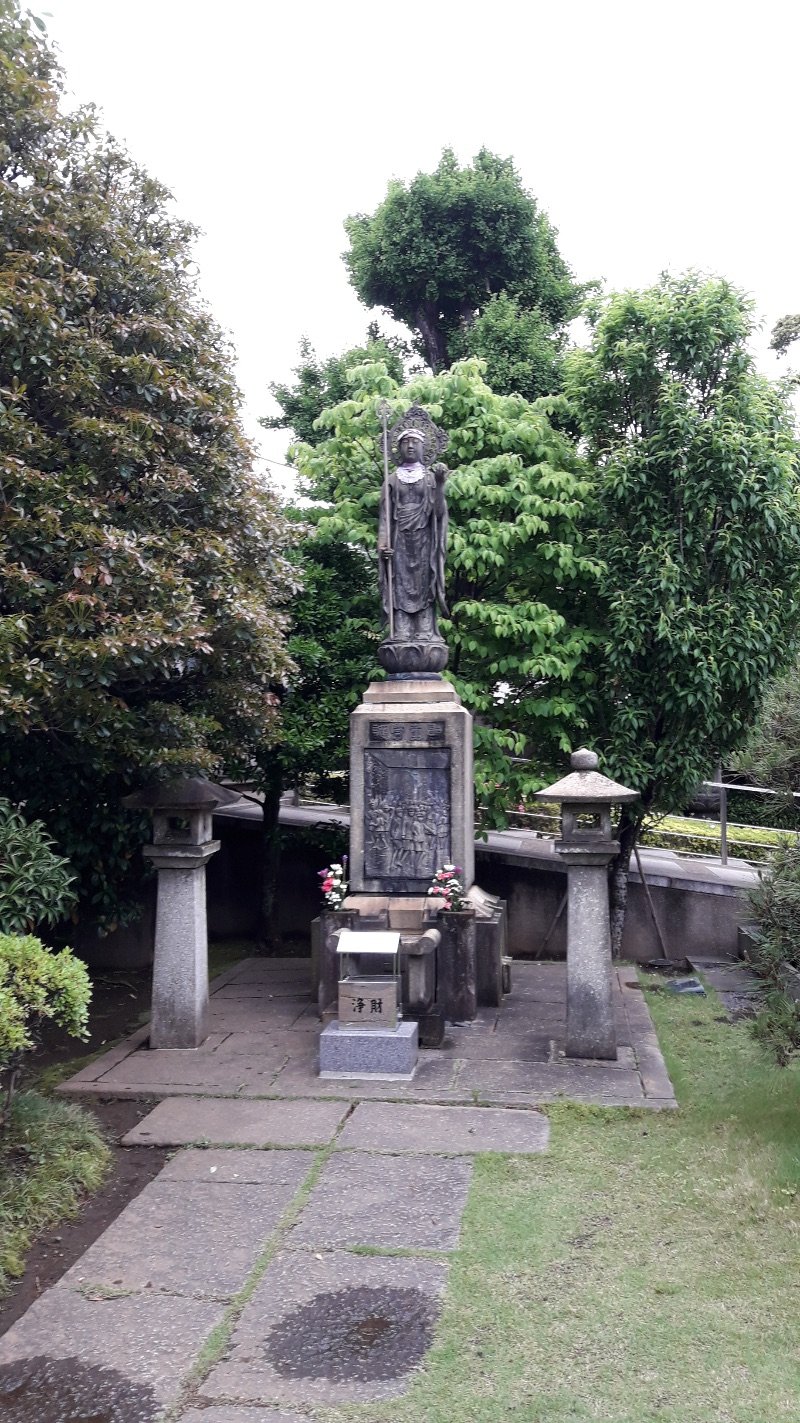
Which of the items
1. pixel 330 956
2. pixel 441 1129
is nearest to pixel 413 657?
pixel 330 956

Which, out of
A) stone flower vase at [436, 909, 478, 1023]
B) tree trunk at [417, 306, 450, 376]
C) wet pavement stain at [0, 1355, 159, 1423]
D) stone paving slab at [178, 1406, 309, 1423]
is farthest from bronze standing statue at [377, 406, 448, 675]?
tree trunk at [417, 306, 450, 376]

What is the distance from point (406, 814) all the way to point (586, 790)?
7.00ft

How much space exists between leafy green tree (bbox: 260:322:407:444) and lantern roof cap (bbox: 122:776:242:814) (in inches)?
385

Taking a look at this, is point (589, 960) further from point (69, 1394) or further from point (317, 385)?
point (317, 385)

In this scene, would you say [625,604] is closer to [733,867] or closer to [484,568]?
[484,568]

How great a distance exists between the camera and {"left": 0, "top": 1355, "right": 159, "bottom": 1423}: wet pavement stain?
3705mm

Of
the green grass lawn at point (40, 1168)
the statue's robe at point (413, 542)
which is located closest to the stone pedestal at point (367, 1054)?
the green grass lawn at point (40, 1168)

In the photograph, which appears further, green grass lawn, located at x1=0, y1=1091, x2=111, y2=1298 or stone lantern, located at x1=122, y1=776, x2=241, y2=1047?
stone lantern, located at x1=122, y1=776, x2=241, y2=1047

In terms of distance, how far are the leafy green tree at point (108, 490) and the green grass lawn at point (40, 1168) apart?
2.27 metres

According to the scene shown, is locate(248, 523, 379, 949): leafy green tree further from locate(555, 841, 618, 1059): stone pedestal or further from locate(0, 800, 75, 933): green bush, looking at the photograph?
locate(0, 800, 75, 933): green bush

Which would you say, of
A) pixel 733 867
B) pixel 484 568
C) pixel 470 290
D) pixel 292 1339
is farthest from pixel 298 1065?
pixel 470 290

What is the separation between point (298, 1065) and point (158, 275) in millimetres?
5711

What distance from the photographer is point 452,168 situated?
60.6 feet

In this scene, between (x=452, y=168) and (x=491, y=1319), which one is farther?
(x=452, y=168)
